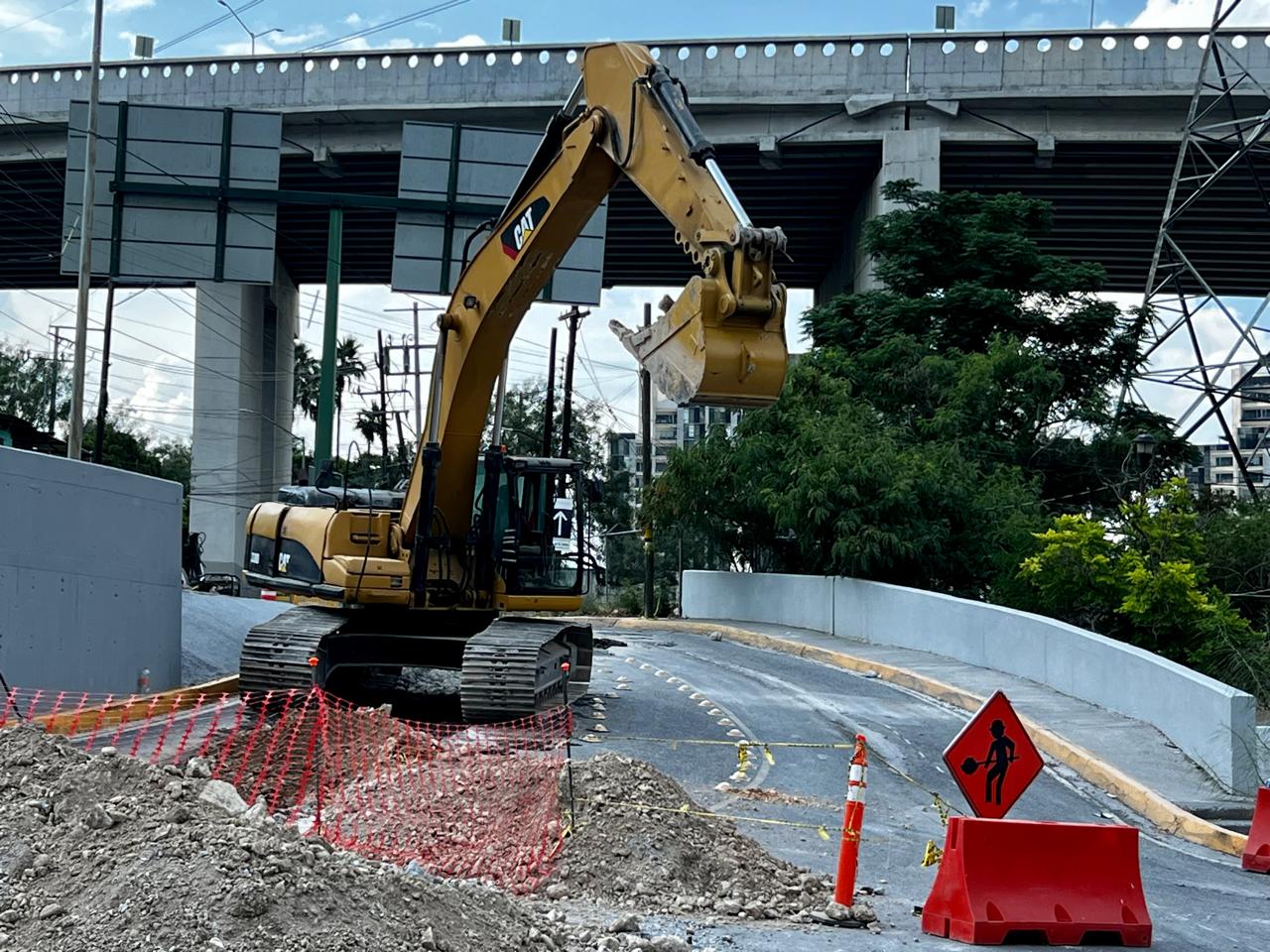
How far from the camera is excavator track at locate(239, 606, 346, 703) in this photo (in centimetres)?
1540

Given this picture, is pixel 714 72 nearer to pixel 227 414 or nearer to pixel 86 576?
pixel 227 414

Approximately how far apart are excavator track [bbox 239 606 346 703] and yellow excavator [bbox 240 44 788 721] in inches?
0.6

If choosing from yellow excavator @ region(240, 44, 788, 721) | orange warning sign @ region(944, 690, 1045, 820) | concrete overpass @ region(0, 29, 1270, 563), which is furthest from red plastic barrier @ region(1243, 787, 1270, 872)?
concrete overpass @ region(0, 29, 1270, 563)

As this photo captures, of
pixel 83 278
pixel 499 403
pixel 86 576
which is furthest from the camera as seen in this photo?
pixel 83 278

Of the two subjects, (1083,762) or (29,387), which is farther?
(29,387)

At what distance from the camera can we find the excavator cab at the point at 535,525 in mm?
16453

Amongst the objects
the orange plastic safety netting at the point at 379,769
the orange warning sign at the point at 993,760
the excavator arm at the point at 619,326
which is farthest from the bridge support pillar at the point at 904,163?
the orange warning sign at the point at 993,760

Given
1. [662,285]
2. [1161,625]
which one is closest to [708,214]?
[1161,625]

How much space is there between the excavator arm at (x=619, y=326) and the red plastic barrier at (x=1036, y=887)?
144 inches

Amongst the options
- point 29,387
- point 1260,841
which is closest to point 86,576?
point 1260,841

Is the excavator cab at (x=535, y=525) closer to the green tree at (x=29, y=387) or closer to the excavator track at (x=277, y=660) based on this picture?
the excavator track at (x=277, y=660)

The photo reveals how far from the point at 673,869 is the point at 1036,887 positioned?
2.22m

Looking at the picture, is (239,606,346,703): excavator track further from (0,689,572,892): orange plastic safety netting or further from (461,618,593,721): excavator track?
(461,618,593,721): excavator track

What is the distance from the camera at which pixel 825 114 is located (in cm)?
4319
